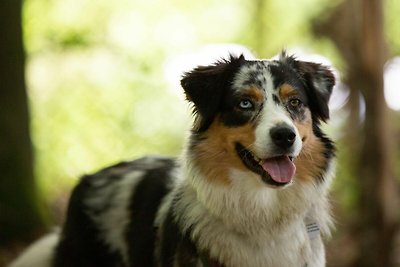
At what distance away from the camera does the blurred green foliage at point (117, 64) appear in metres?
10.4

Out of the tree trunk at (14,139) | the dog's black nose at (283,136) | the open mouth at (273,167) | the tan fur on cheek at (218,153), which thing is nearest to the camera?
the dog's black nose at (283,136)

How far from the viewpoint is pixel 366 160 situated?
638cm

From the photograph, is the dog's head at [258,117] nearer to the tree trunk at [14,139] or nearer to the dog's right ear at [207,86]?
the dog's right ear at [207,86]

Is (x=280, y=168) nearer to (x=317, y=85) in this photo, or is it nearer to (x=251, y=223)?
(x=251, y=223)

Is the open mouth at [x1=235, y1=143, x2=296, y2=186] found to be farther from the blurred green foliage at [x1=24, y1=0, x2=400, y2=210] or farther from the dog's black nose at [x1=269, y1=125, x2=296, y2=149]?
the blurred green foliage at [x1=24, y1=0, x2=400, y2=210]

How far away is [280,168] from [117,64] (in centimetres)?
837

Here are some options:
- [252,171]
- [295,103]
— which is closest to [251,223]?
[252,171]

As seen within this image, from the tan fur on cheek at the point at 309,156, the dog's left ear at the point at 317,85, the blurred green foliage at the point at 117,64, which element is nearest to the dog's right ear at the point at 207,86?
the dog's left ear at the point at 317,85

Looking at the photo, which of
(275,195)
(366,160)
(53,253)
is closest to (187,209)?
(275,195)

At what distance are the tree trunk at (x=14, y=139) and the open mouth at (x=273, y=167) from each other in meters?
3.45

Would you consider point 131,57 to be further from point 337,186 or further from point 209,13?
point 337,186

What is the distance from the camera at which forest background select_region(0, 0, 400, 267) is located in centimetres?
635

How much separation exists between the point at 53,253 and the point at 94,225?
544 mm

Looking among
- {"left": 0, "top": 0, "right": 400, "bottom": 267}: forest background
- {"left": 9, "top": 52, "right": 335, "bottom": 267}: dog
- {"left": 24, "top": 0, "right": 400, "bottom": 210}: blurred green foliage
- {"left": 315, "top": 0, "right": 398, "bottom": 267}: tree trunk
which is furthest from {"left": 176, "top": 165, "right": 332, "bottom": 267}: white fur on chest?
{"left": 24, "top": 0, "right": 400, "bottom": 210}: blurred green foliage
